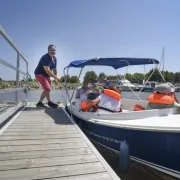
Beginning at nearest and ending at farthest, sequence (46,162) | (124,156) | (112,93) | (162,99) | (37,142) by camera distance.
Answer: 1. (46,162)
2. (37,142)
3. (124,156)
4. (162,99)
5. (112,93)

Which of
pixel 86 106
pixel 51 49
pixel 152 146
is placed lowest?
pixel 152 146

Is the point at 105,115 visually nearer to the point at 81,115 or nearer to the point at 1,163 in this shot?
the point at 81,115

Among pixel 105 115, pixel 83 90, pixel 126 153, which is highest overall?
pixel 83 90

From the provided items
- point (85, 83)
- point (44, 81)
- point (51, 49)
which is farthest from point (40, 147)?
point (85, 83)

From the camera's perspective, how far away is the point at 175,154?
3604mm

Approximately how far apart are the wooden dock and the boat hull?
0.88m

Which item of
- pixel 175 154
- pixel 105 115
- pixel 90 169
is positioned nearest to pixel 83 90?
pixel 105 115

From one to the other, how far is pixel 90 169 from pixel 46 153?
2.50 feet

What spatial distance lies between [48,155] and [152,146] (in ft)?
6.14

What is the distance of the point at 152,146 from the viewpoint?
387cm

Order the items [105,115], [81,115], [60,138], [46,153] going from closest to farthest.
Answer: [46,153] < [60,138] < [105,115] < [81,115]

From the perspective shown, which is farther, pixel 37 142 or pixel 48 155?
pixel 37 142

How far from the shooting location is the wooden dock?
2.54 meters

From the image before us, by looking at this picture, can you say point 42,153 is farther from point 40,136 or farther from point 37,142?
point 40,136
